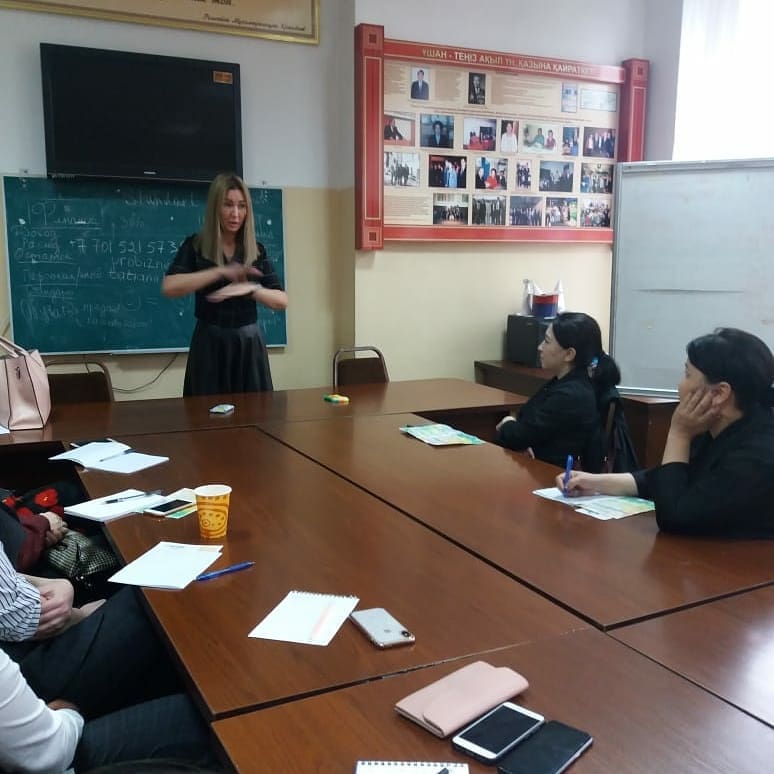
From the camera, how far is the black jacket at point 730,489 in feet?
5.38

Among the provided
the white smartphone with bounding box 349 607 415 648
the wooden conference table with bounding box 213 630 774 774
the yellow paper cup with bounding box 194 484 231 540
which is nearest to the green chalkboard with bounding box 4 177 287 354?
the yellow paper cup with bounding box 194 484 231 540

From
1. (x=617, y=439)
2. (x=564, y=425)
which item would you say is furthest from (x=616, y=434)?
(x=564, y=425)

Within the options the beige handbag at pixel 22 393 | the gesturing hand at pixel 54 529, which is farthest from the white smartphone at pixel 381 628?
the beige handbag at pixel 22 393

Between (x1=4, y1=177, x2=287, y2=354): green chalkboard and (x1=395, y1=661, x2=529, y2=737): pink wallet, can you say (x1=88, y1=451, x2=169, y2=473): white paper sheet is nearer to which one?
(x1=395, y1=661, x2=529, y2=737): pink wallet

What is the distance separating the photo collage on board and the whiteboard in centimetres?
81

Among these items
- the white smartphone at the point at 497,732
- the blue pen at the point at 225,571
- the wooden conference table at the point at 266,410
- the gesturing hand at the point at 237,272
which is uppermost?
the gesturing hand at the point at 237,272

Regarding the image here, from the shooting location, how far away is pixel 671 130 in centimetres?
478

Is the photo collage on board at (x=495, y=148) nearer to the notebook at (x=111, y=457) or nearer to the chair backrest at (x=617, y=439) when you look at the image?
the chair backrest at (x=617, y=439)

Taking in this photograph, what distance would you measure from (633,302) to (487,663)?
3317mm

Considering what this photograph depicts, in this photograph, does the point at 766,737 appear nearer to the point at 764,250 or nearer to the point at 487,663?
the point at 487,663

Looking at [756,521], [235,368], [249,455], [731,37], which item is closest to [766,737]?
[756,521]

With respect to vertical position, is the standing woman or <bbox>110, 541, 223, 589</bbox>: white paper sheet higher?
the standing woman

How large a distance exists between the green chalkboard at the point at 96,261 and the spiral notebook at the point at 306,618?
3.17 meters

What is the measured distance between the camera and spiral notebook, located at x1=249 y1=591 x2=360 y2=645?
1.23 m
